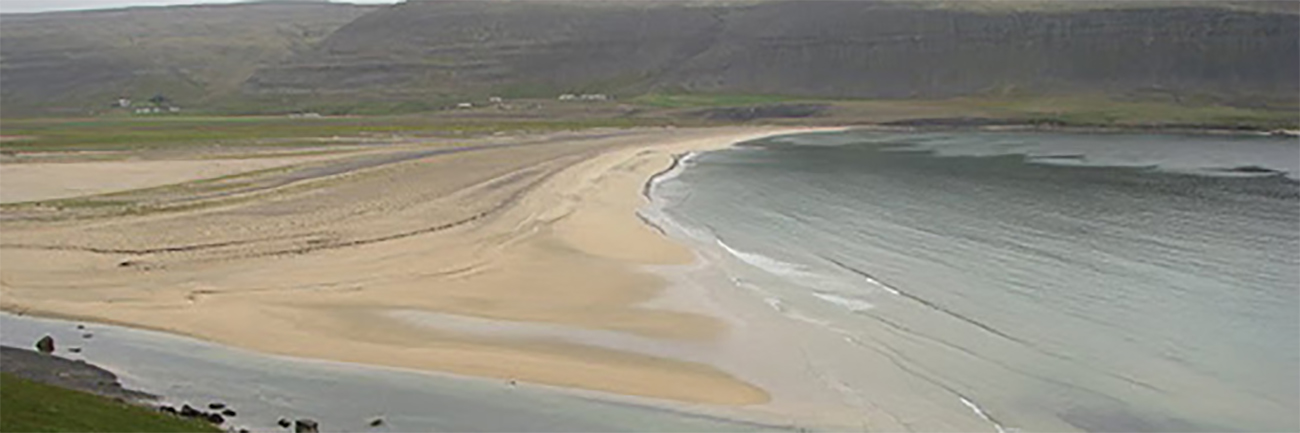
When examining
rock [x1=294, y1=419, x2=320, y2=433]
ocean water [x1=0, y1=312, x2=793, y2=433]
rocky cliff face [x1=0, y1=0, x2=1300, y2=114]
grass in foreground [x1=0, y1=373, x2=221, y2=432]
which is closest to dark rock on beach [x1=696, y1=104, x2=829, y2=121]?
rocky cliff face [x1=0, y1=0, x2=1300, y2=114]

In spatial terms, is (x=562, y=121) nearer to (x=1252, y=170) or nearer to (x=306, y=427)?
(x=1252, y=170)

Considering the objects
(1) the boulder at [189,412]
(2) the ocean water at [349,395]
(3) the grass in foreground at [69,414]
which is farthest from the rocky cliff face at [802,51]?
(3) the grass in foreground at [69,414]

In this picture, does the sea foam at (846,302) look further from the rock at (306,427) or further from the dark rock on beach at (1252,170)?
the dark rock on beach at (1252,170)

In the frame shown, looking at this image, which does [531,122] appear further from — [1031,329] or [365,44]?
[1031,329]

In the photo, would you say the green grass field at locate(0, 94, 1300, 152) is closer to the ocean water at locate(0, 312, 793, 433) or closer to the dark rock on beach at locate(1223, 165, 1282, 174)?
the dark rock on beach at locate(1223, 165, 1282, 174)

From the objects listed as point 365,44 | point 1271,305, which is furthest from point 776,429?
point 365,44

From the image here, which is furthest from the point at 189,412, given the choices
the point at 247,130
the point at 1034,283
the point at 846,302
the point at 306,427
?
the point at 247,130
